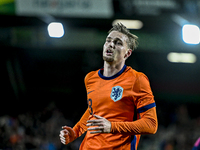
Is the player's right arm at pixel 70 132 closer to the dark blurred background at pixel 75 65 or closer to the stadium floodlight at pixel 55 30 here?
the dark blurred background at pixel 75 65

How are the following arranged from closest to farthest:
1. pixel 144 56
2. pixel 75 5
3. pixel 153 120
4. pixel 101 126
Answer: pixel 101 126 < pixel 153 120 < pixel 75 5 < pixel 144 56

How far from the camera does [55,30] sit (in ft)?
30.0

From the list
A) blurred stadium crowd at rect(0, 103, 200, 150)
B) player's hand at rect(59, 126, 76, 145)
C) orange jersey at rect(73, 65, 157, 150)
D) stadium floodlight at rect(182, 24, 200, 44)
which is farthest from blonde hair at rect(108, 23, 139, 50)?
stadium floodlight at rect(182, 24, 200, 44)

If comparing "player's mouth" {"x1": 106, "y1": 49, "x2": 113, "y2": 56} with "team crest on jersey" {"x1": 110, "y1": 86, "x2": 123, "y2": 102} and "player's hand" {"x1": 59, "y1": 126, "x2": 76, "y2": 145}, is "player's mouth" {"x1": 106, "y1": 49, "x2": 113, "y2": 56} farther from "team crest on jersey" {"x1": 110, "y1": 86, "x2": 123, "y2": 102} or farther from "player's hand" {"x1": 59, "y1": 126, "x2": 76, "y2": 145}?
"player's hand" {"x1": 59, "y1": 126, "x2": 76, "y2": 145}

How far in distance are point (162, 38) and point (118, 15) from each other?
9.68 ft

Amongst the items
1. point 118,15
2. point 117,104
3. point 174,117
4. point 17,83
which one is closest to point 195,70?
point 174,117

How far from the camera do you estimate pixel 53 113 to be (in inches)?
332

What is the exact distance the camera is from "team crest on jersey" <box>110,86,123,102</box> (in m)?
2.56

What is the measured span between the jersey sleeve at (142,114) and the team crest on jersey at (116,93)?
132 millimetres

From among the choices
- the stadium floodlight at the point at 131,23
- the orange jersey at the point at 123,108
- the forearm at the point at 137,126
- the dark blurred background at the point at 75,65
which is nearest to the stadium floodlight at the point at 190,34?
the dark blurred background at the point at 75,65

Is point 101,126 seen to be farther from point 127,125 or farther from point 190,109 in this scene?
point 190,109

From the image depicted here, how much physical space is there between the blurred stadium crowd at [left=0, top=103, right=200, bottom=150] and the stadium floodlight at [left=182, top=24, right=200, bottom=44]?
2.29 metres

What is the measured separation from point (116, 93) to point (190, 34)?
21.0ft

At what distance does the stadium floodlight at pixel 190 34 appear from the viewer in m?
7.81
